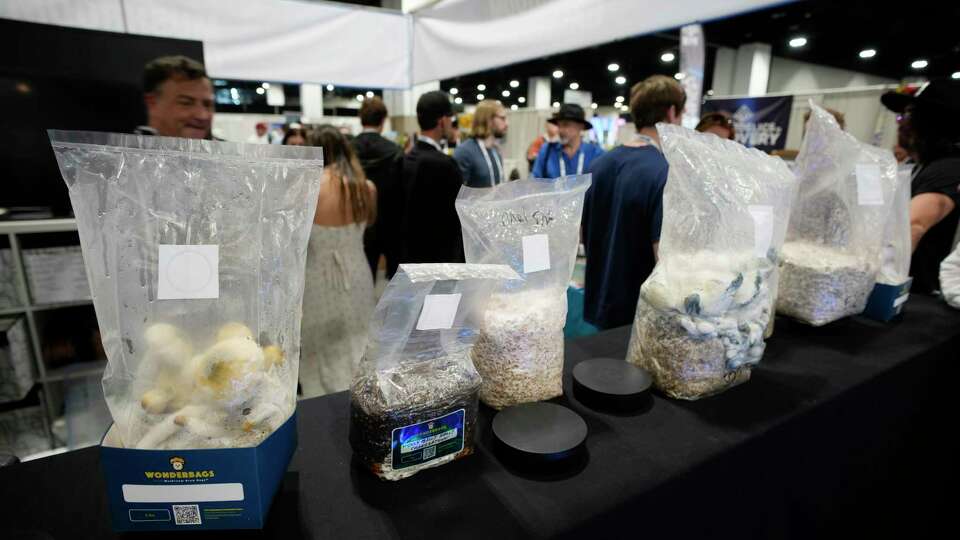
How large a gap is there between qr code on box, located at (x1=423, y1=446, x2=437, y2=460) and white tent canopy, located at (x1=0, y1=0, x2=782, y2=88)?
4.83 feet

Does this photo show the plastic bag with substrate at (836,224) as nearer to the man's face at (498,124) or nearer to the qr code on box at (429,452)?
the qr code on box at (429,452)

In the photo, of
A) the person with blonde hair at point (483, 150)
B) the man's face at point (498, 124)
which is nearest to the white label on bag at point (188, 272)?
the person with blonde hair at point (483, 150)

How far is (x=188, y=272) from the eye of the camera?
0.44 meters

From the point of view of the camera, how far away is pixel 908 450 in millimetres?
1018

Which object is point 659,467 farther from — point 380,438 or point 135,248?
point 135,248

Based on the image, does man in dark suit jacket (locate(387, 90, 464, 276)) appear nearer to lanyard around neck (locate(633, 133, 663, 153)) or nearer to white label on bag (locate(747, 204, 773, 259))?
lanyard around neck (locate(633, 133, 663, 153))

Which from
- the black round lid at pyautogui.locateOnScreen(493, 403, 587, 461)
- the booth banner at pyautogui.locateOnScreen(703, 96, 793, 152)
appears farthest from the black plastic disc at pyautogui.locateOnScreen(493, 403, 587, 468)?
the booth banner at pyautogui.locateOnScreen(703, 96, 793, 152)

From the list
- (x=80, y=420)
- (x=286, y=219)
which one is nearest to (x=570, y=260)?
(x=286, y=219)

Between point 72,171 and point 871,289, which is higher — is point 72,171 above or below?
above

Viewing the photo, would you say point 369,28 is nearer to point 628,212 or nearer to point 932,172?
point 628,212

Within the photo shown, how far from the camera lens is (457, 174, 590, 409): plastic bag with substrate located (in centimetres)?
65

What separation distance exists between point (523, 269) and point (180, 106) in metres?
1.52

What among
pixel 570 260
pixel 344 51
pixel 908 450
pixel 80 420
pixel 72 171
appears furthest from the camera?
pixel 344 51

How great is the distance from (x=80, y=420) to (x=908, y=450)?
102 inches
